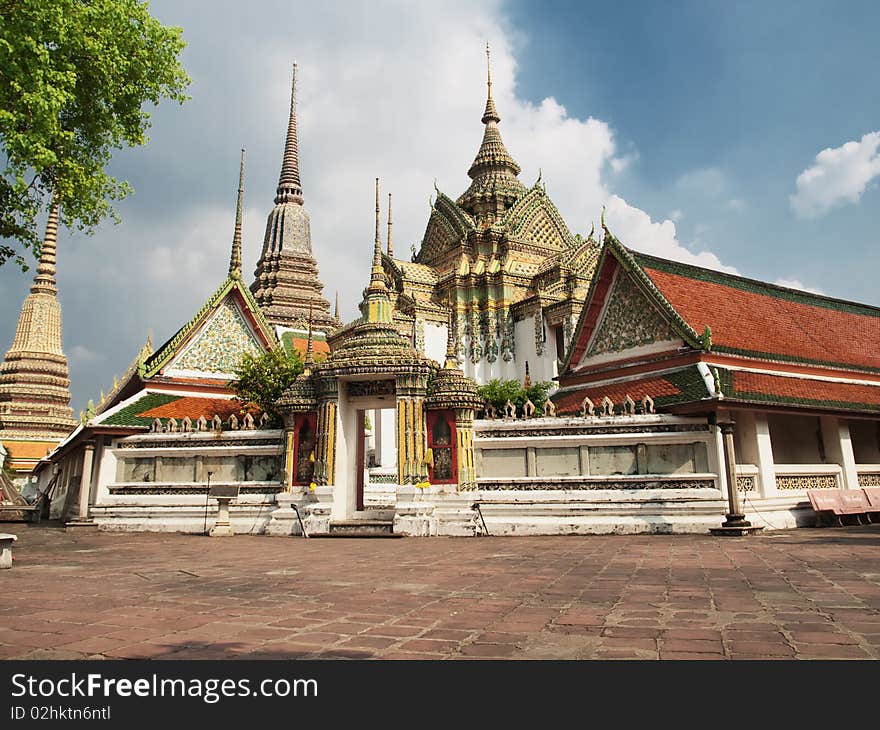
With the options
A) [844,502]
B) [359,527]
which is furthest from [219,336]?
[844,502]

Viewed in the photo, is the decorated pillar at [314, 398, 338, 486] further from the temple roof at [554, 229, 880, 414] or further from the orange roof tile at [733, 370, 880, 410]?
the orange roof tile at [733, 370, 880, 410]

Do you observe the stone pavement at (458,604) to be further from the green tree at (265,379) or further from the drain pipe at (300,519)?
the green tree at (265,379)

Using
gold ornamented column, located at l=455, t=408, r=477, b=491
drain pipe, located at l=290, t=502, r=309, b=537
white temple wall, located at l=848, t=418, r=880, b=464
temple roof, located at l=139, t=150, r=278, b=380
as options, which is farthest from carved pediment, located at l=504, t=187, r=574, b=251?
drain pipe, located at l=290, t=502, r=309, b=537

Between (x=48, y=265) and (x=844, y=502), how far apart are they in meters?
41.0

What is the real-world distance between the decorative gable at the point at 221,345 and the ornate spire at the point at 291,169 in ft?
75.8

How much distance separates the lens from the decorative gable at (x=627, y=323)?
14750mm

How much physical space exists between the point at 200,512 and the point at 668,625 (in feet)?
42.7

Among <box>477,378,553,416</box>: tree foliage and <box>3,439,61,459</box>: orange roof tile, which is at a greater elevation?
<box>477,378,553,416</box>: tree foliage

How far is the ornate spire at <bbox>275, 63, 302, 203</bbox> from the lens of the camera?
42219 mm

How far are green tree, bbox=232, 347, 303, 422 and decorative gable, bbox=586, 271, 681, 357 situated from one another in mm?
8282

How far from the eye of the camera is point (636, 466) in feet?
41.3

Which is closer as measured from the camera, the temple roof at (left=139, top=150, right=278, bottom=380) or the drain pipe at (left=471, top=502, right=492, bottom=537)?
the drain pipe at (left=471, top=502, right=492, bottom=537)

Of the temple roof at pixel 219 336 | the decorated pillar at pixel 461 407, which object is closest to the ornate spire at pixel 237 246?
the temple roof at pixel 219 336
